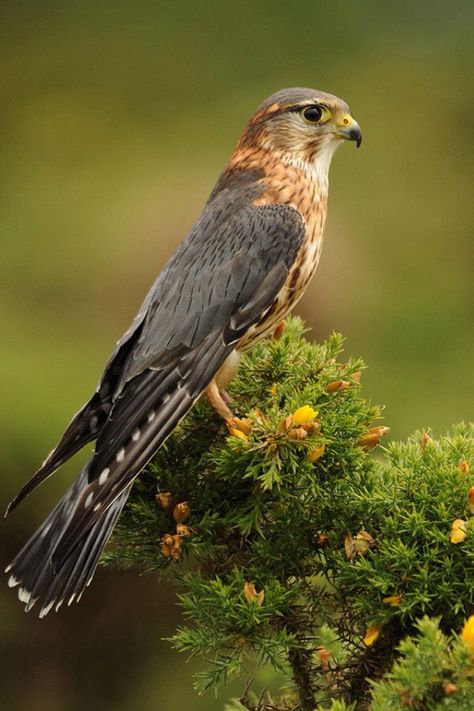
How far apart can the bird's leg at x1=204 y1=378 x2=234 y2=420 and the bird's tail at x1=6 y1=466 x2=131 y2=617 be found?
0.27 metres

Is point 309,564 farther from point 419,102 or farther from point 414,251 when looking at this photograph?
point 419,102

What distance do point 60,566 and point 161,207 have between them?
3.83m

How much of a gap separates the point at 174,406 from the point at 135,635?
2005mm

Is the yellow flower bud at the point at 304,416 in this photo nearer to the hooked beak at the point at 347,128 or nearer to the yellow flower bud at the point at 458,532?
the yellow flower bud at the point at 458,532

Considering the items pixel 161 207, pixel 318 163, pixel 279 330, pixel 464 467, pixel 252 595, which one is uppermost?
pixel 161 207

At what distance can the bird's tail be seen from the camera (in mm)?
2025

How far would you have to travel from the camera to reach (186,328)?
2396mm

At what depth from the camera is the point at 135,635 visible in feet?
13.1

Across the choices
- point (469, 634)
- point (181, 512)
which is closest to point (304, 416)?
point (181, 512)

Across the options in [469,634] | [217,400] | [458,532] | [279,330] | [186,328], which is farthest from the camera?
[279,330]

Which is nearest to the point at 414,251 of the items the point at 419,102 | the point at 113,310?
the point at 419,102

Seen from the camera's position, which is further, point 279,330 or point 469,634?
point 279,330

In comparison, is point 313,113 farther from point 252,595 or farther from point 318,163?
point 252,595

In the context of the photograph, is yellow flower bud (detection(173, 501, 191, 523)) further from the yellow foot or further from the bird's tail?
the yellow foot
